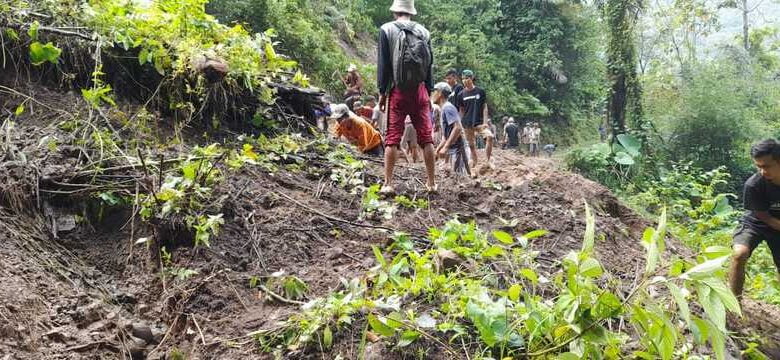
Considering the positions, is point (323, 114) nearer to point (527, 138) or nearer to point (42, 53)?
point (42, 53)

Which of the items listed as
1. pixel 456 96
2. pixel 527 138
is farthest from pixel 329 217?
pixel 527 138

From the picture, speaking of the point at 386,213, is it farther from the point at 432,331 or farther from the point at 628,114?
the point at 628,114

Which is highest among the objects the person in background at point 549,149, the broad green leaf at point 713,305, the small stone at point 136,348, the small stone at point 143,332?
the broad green leaf at point 713,305

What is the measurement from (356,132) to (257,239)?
13.2ft

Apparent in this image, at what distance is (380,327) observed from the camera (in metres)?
2.75

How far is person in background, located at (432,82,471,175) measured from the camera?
7762 mm

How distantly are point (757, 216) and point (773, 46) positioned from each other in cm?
3301

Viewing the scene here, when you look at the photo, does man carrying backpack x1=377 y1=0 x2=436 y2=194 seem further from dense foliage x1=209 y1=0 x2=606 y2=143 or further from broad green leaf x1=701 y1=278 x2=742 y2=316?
dense foliage x1=209 y1=0 x2=606 y2=143

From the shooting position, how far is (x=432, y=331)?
2.93 m

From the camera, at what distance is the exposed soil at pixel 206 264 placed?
9.95 ft

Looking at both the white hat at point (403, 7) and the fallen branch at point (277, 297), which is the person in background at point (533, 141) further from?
the fallen branch at point (277, 297)

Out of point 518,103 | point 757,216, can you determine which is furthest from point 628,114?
point 757,216

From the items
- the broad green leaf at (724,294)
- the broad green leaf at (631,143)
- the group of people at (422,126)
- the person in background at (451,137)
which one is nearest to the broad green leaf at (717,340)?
the broad green leaf at (724,294)

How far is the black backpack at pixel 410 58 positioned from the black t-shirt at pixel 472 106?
353cm
